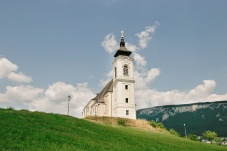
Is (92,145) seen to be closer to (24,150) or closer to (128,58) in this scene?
(24,150)

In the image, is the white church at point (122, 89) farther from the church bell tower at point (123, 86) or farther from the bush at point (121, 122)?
the bush at point (121, 122)

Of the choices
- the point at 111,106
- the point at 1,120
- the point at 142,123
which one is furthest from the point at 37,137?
the point at 111,106

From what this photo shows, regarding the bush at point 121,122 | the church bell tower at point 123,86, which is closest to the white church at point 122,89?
the church bell tower at point 123,86

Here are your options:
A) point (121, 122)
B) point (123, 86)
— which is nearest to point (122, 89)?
point (123, 86)

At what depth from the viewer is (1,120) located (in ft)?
66.5

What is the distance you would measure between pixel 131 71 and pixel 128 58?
373 cm

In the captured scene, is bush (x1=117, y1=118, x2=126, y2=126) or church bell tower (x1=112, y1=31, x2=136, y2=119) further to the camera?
church bell tower (x1=112, y1=31, x2=136, y2=119)

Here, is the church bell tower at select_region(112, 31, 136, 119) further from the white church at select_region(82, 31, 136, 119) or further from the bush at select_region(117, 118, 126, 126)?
the bush at select_region(117, 118, 126, 126)

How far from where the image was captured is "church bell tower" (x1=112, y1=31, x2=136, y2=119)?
6694 centimetres

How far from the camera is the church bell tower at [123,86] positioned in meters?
66.9

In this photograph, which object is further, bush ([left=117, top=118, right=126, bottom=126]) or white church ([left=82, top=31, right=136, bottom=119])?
white church ([left=82, top=31, right=136, bottom=119])

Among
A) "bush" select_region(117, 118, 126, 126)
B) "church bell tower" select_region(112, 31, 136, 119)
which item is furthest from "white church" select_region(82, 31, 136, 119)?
"bush" select_region(117, 118, 126, 126)

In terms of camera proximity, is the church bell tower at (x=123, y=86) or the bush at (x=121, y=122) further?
the church bell tower at (x=123, y=86)

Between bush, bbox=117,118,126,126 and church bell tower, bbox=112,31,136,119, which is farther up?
church bell tower, bbox=112,31,136,119
